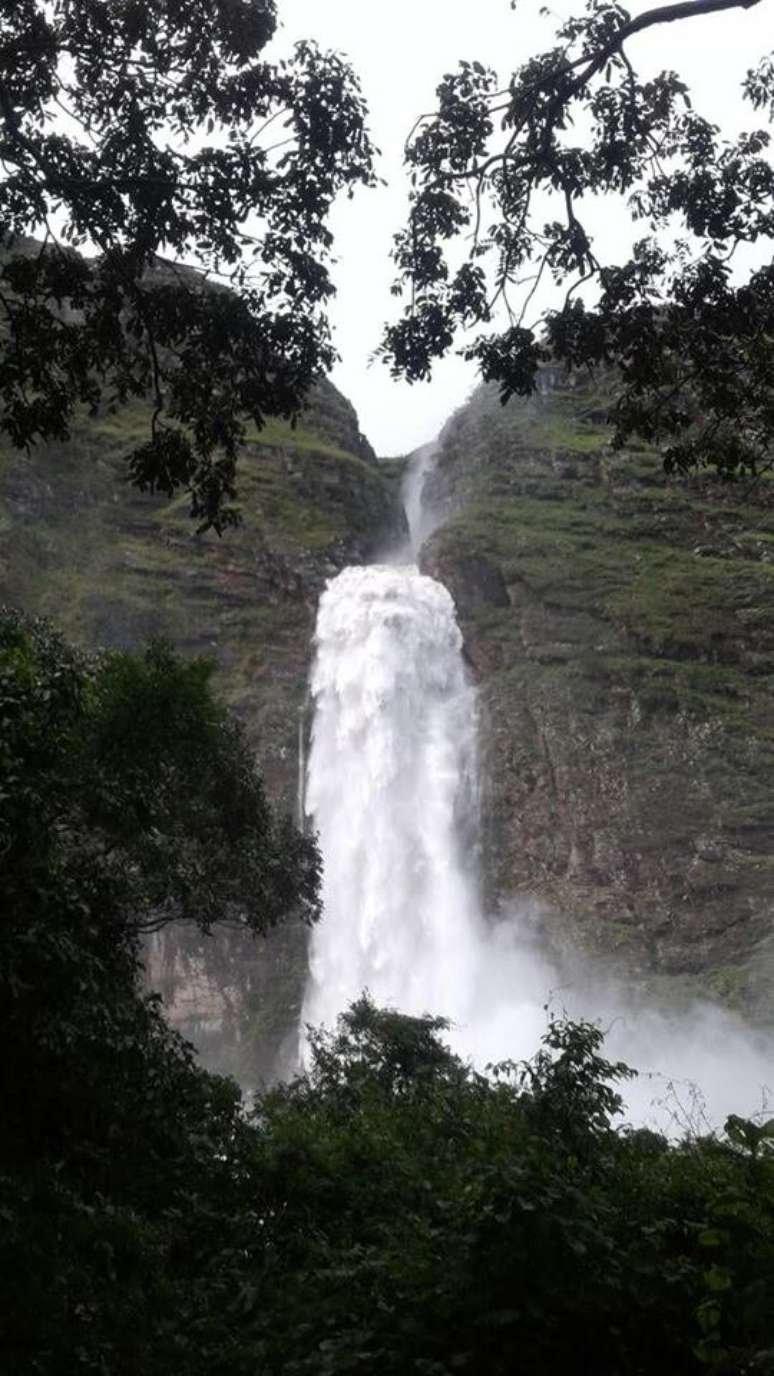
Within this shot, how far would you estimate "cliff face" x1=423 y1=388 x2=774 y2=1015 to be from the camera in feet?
123

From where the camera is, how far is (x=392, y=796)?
41.2 metres

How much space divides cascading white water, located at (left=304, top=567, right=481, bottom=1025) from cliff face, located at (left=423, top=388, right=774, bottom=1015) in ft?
4.06

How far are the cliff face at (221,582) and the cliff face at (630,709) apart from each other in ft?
20.4

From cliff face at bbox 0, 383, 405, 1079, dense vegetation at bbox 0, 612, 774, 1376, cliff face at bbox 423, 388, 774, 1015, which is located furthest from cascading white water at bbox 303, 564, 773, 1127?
dense vegetation at bbox 0, 612, 774, 1376

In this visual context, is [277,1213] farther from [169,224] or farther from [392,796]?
[392,796]

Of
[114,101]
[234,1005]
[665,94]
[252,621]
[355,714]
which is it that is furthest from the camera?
[252,621]

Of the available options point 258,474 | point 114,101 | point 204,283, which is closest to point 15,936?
point 204,283

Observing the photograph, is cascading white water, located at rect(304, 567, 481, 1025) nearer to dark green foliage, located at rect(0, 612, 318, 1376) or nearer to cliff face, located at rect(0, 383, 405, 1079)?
cliff face, located at rect(0, 383, 405, 1079)

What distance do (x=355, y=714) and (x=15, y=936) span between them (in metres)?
38.0

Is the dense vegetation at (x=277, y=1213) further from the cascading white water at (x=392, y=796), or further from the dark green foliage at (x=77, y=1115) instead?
the cascading white water at (x=392, y=796)

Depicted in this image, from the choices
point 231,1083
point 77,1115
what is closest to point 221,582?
point 231,1083

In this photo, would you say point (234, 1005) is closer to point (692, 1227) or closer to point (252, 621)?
point (252, 621)

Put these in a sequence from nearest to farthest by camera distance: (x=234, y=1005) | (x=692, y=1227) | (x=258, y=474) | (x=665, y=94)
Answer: (x=692, y=1227) → (x=665, y=94) → (x=234, y=1005) → (x=258, y=474)

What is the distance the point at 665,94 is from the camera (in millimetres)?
8578
